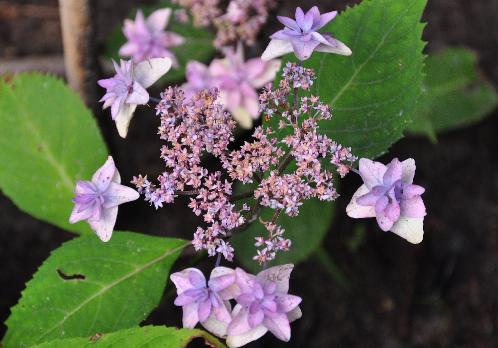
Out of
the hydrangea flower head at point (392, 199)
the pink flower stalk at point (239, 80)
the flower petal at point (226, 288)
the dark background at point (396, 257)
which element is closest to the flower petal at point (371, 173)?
the hydrangea flower head at point (392, 199)

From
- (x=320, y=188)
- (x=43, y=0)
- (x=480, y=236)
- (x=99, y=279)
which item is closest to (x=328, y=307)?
(x=480, y=236)

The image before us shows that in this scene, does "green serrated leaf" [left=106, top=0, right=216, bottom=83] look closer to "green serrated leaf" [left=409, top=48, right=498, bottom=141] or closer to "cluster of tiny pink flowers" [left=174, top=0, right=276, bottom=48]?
"cluster of tiny pink flowers" [left=174, top=0, right=276, bottom=48]

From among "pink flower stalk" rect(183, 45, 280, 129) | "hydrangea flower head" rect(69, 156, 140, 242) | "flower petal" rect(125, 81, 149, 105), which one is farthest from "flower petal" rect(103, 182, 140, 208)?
"pink flower stalk" rect(183, 45, 280, 129)

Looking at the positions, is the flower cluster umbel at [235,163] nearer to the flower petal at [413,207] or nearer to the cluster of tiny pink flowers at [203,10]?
the flower petal at [413,207]

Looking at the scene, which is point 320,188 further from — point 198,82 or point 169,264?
point 198,82

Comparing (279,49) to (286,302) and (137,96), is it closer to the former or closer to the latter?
(137,96)

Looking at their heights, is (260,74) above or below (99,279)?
above

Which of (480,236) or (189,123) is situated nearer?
(189,123)

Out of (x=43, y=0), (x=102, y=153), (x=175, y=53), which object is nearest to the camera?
(x=102, y=153)
